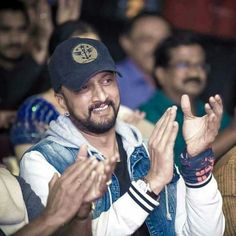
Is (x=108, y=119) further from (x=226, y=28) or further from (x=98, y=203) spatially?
(x=226, y=28)

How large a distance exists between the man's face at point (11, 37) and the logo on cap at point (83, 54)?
1988 mm

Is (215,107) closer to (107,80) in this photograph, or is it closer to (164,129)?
(164,129)

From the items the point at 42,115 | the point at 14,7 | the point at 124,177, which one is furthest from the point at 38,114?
the point at 14,7

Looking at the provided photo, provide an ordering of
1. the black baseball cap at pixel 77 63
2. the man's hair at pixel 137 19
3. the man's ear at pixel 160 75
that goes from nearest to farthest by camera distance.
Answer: the black baseball cap at pixel 77 63
the man's ear at pixel 160 75
the man's hair at pixel 137 19

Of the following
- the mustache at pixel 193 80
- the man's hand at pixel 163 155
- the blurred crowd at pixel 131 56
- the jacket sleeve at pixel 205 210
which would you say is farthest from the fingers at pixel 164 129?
the mustache at pixel 193 80

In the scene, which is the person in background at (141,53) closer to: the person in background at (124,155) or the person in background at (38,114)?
the person in background at (38,114)

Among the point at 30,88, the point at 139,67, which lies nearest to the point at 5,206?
the point at 30,88

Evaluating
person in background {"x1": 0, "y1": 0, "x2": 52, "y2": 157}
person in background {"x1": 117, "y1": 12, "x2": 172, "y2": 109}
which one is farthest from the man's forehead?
person in background {"x1": 0, "y1": 0, "x2": 52, "y2": 157}

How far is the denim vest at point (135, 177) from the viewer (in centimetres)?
304

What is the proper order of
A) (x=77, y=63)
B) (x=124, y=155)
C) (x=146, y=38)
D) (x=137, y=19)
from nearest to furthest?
(x=77, y=63)
(x=124, y=155)
(x=146, y=38)
(x=137, y=19)

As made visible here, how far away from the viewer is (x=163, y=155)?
2.88m

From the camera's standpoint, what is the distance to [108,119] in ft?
10.2

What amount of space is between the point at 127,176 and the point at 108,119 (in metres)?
0.26

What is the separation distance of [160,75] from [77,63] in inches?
69.4
